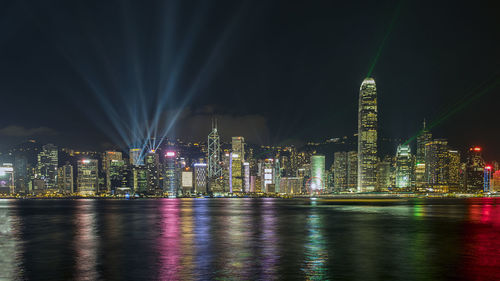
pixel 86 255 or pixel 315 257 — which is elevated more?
pixel 86 255

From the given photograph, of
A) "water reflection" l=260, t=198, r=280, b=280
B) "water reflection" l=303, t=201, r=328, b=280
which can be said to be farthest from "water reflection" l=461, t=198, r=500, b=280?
"water reflection" l=260, t=198, r=280, b=280

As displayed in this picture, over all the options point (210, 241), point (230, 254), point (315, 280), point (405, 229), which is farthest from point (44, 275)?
point (405, 229)

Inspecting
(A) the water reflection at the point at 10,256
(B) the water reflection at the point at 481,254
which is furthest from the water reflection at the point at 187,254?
(B) the water reflection at the point at 481,254

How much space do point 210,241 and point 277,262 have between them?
15.7 meters

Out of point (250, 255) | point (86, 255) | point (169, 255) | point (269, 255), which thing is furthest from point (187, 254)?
point (86, 255)

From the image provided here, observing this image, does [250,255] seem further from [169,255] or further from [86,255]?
[86,255]

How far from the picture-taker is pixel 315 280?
28.2m

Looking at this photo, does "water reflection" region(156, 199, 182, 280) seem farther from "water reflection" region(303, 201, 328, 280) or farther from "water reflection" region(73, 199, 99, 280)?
"water reflection" region(303, 201, 328, 280)

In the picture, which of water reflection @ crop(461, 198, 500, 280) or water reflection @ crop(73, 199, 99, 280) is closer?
water reflection @ crop(73, 199, 99, 280)

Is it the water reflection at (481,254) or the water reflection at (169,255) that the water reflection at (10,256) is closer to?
the water reflection at (169,255)

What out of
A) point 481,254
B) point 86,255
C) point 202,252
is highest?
point 86,255

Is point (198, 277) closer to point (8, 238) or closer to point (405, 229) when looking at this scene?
point (8, 238)

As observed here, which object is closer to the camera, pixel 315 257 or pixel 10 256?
pixel 315 257

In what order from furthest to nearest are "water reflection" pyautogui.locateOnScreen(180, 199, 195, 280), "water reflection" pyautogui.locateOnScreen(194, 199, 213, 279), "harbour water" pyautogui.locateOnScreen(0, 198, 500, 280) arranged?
"water reflection" pyautogui.locateOnScreen(194, 199, 213, 279) < "water reflection" pyautogui.locateOnScreen(180, 199, 195, 280) < "harbour water" pyautogui.locateOnScreen(0, 198, 500, 280)
